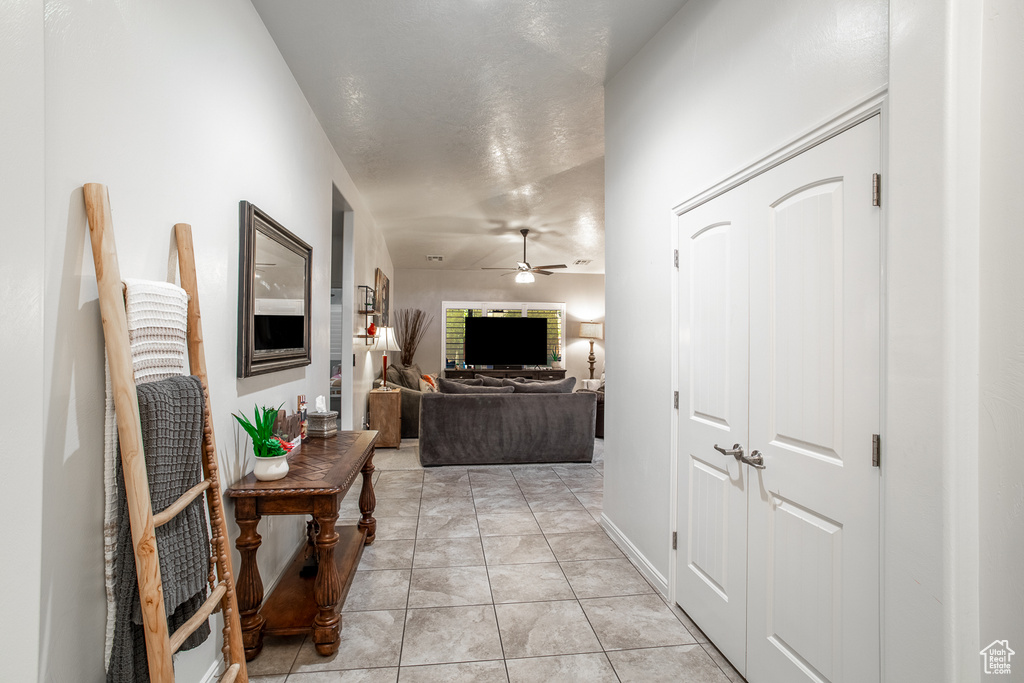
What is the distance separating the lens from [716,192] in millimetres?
2059

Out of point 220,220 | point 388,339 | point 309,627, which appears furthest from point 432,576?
point 388,339

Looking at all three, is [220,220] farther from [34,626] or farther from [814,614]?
[814,614]

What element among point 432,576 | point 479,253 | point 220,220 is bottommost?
Answer: point 432,576

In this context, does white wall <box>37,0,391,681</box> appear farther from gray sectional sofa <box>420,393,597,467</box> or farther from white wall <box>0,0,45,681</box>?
gray sectional sofa <box>420,393,597,467</box>

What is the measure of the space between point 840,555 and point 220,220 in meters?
2.40

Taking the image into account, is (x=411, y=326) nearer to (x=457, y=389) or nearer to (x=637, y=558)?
(x=457, y=389)

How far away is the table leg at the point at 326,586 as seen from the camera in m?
2.00

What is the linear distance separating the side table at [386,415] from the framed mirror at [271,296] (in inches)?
104

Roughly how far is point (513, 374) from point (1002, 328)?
799cm

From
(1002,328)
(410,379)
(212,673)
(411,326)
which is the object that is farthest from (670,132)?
(411,326)

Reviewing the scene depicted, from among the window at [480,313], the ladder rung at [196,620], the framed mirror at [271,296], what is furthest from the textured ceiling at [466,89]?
the window at [480,313]

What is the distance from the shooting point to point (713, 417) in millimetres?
2084

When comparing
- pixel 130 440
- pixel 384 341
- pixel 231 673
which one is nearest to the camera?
pixel 130 440

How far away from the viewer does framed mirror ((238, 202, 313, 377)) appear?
6.91ft
